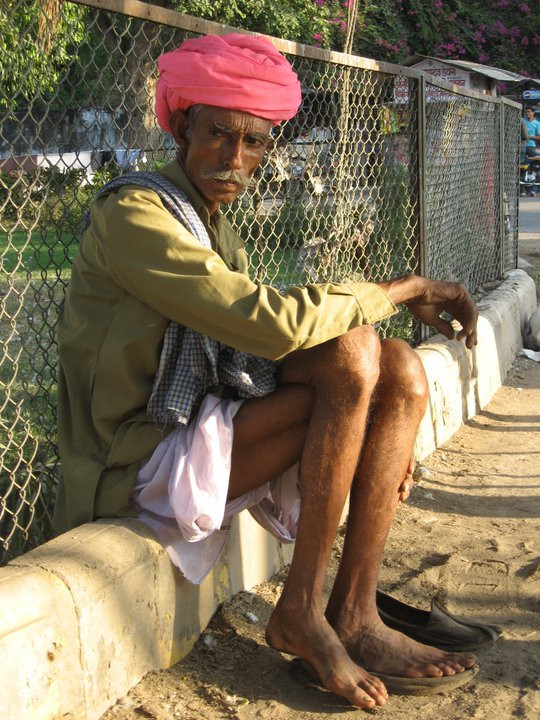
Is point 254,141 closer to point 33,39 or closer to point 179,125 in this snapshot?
point 179,125

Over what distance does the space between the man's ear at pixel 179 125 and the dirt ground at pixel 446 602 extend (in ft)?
4.66

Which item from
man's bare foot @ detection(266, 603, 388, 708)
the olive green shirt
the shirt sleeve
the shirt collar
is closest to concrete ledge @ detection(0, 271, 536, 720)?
the olive green shirt

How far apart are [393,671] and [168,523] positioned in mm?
728

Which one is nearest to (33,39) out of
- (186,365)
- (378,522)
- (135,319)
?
(135,319)

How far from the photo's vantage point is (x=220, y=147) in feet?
8.57

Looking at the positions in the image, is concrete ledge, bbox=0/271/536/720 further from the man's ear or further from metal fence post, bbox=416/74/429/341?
metal fence post, bbox=416/74/429/341

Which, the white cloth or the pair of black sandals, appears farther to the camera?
the pair of black sandals

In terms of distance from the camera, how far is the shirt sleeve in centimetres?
236

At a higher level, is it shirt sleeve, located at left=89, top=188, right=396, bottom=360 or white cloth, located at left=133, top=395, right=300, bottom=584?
shirt sleeve, located at left=89, top=188, right=396, bottom=360

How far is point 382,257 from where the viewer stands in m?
4.75

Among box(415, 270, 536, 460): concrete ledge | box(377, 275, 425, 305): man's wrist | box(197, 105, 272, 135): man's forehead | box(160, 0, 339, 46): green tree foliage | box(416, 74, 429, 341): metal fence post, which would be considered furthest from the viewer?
box(160, 0, 339, 46): green tree foliage

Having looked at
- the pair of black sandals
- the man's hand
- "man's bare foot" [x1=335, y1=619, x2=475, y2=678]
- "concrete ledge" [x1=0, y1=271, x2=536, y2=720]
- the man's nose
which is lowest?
the pair of black sandals

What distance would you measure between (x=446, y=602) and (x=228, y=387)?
116 centimetres

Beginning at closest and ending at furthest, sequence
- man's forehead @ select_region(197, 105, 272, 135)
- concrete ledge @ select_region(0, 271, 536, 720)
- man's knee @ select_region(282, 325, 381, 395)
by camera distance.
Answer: concrete ledge @ select_region(0, 271, 536, 720) < man's knee @ select_region(282, 325, 381, 395) < man's forehead @ select_region(197, 105, 272, 135)
